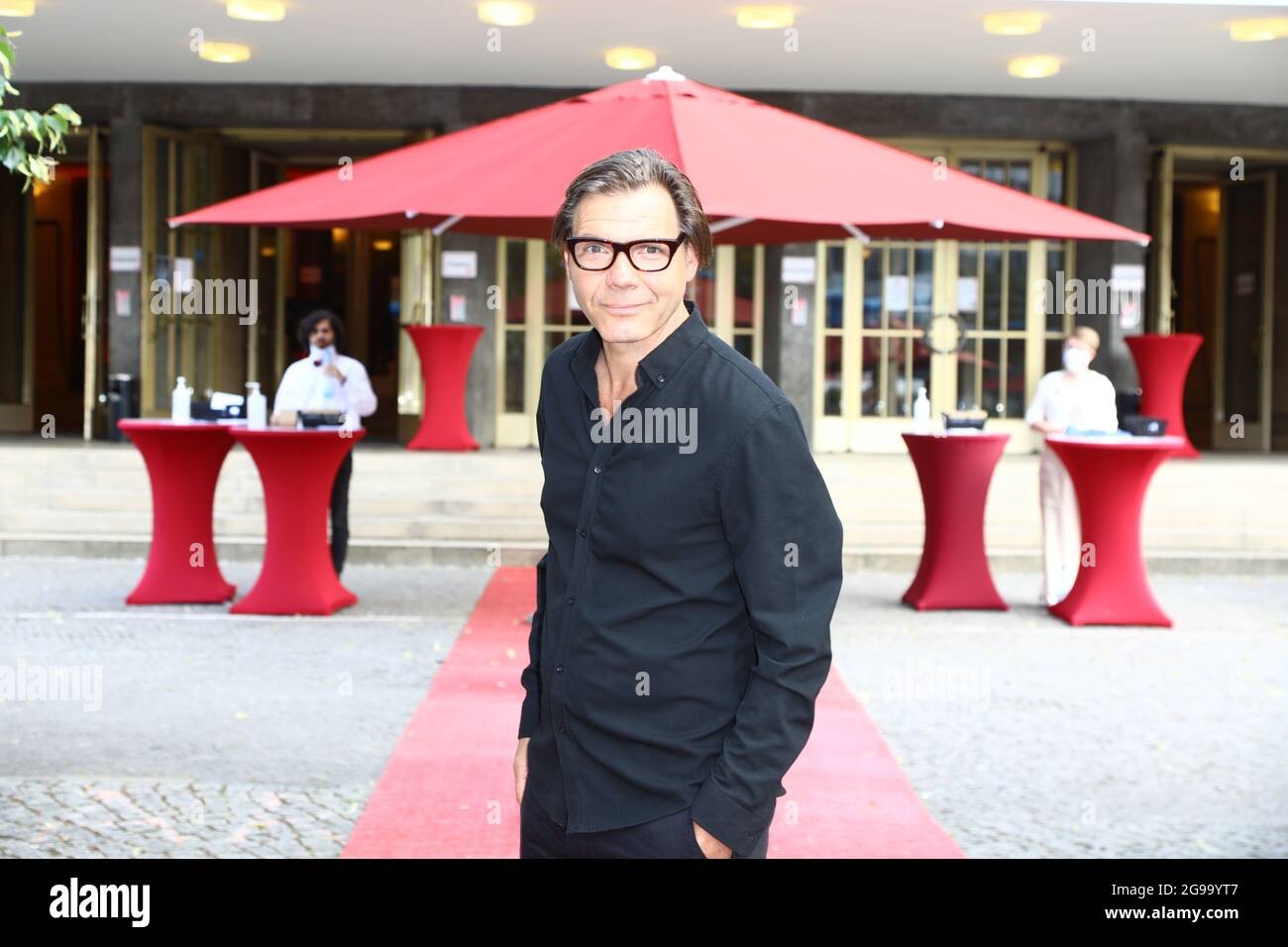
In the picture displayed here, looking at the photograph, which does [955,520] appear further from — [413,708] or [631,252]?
[631,252]

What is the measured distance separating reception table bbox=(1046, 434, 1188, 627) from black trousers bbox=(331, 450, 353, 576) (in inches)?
160

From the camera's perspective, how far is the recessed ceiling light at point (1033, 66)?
12.8 m

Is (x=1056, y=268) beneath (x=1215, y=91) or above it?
beneath

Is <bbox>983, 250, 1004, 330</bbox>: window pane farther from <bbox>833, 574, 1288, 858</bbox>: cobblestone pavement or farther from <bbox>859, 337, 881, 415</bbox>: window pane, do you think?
<bbox>833, 574, 1288, 858</bbox>: cobblestone pavement

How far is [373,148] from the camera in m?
16.2

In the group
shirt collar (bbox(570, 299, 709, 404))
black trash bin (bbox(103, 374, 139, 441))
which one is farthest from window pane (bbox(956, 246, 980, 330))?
shirt collar (bbox(570, 299, 709, 404))

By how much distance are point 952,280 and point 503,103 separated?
182 inches

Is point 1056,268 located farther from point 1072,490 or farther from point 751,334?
point 1072,490

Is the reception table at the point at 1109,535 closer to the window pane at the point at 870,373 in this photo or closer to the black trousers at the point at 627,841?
the window pane at the point at 870,373

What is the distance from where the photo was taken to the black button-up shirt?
80.7 inches

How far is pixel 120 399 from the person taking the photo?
14.3 m

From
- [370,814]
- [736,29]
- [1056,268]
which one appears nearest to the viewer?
[370,814]
